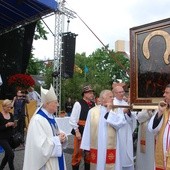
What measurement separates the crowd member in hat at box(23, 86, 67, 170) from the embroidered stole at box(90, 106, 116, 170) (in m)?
1.36

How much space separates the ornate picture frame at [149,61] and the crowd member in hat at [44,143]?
1.29 meters

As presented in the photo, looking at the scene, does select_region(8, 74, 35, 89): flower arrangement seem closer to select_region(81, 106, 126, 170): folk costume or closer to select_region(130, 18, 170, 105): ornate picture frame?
select_region(81, 106, 126, 170): folk costume

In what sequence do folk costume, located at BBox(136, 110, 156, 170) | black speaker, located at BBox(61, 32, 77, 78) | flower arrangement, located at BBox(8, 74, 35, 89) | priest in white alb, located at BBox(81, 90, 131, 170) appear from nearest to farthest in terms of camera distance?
priest in white alb, located at BBox(81, 90, 131, 170) → folk costume, located at BBox(136, 110, 156, 170) → flower arrangement, located at BBox(8, 74, 35, 89) → black speaker, located at BBox(61, 32, 77, 78)

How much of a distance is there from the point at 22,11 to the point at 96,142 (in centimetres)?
869

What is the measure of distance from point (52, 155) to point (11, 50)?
12.0 m

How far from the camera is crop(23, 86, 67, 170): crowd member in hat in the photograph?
16.2 ft

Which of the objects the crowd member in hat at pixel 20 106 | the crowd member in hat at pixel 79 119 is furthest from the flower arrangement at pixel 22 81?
the crowd member in hat at pixel 79 119

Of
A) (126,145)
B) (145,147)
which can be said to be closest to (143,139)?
(145,147)

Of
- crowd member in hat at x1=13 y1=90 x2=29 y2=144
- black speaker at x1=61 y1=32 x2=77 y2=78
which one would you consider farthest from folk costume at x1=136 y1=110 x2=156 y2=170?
black speaker at x1=61 y1=32 x2=77 y2=78

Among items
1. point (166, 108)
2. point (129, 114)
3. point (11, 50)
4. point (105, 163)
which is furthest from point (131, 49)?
point (11, 50)

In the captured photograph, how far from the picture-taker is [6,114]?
307 inches

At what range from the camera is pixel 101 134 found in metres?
6.38

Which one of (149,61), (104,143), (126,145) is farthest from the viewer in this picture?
(126,145)

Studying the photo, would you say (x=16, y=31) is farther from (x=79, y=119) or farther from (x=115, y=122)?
(x=115, y=122)
